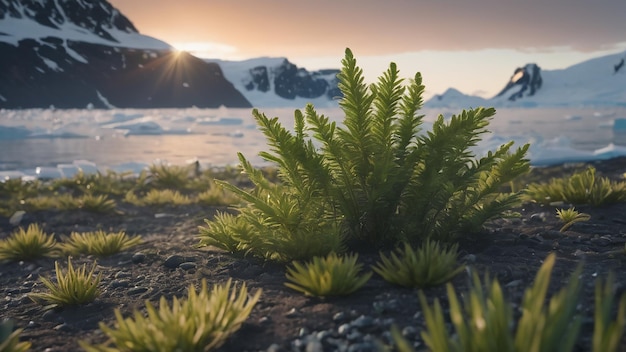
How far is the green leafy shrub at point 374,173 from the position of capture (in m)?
4.23

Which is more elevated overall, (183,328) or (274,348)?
(183,328)

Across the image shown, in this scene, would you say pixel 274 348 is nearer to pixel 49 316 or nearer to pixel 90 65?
pixel 49 316

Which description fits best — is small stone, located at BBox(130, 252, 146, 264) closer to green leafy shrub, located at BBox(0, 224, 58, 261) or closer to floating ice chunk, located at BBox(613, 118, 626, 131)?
green leafy shrub, located at BBox(0, 224, 58, 261)

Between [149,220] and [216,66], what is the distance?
546 feet

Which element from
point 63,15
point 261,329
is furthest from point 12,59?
point 261,329

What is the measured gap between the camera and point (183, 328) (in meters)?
2.68

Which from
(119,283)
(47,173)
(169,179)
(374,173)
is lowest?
(47,173)

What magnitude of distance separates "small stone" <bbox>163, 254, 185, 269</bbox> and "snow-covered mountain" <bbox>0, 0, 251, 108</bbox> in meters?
118

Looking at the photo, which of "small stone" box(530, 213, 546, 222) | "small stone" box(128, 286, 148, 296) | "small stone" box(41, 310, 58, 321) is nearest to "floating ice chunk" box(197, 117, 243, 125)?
"small stone" box(530, 213, 546, 222)

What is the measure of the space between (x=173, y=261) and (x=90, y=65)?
145 metres

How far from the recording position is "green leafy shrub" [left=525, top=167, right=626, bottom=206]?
6.25 meters

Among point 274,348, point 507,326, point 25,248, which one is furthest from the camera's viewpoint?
point 25,248

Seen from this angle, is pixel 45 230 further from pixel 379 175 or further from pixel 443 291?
pixel 443 291

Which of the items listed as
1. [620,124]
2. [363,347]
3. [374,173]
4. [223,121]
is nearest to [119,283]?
[374,173]
